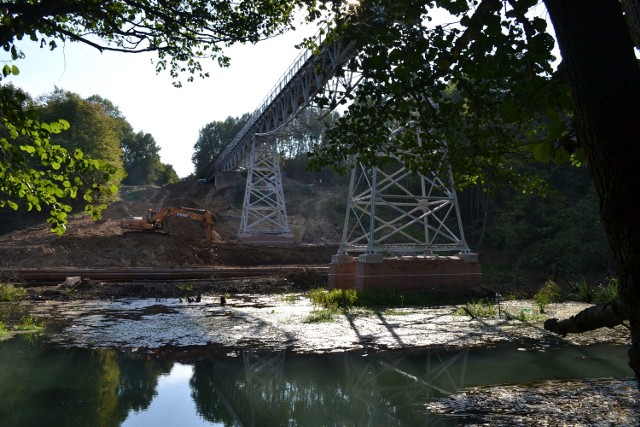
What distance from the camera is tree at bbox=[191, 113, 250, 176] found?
3108 inches

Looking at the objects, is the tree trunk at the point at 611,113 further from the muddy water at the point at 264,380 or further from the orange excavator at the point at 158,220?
the orange excavator at the point at 158,220

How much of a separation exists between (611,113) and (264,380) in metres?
6.70

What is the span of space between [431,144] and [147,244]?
87.7 ft

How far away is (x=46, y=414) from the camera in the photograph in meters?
6.02

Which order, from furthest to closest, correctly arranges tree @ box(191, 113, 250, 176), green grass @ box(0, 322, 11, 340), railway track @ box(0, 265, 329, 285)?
tree @ box(191, 113, 250, 176) < railway track @ box(0, 265, 329, 285) < green grass @ box(0, 322, 11, 340)

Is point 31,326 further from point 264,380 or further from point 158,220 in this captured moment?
point 158,220

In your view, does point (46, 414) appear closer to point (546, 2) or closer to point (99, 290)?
point (546, 2)

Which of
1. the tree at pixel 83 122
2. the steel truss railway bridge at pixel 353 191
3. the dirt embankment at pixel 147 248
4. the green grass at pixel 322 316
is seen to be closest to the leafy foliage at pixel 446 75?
the steel truss railway bridge at pixel 353 191

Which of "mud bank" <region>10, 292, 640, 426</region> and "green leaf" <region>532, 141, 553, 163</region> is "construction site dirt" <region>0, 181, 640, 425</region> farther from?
"green leaf" <region>532, 141, 553, 163</region>

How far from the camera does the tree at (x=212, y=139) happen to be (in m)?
78.9

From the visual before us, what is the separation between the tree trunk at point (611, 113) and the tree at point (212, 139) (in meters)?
77.9

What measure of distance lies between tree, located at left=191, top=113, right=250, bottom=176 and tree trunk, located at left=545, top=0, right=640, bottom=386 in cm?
7789

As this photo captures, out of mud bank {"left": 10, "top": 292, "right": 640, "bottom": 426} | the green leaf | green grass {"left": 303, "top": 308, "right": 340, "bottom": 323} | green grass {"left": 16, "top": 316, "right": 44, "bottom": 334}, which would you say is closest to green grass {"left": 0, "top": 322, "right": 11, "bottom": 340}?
green grass {"left": 16, "top": 316, "right": 44, "bottom": 334}

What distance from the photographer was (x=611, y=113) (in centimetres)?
162
